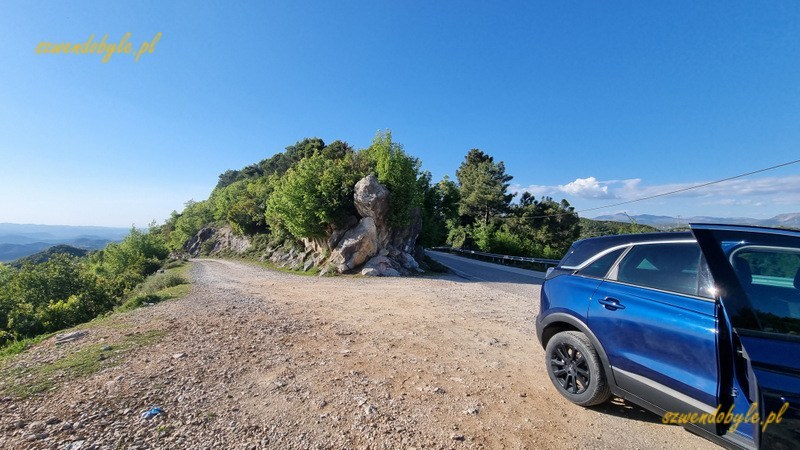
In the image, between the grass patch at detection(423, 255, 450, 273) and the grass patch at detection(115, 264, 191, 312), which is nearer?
the grass patch at detection(115, 264, 191, 312)

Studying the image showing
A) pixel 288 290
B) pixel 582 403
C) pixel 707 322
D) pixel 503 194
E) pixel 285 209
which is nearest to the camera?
pixel 707 322

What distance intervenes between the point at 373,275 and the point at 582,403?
1438 centimetres

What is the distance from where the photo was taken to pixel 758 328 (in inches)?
91.0

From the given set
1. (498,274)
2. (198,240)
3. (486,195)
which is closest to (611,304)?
(498,274)

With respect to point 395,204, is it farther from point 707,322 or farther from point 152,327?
point 707,322

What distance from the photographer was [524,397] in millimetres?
4008

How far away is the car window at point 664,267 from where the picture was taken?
290cm

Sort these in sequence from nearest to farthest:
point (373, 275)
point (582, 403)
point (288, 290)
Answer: point (582, 403)
point (288, 290)
point (373, 275)

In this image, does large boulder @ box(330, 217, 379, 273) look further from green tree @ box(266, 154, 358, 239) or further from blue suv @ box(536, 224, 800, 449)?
blue suv @ box(536, 224, 800, 449)

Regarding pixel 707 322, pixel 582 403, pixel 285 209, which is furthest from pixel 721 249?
pixel 285 209

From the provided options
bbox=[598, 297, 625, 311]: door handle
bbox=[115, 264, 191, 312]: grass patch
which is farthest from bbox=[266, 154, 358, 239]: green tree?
bbox=[598, 297, 625, 311]: door handle

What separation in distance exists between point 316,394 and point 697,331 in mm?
4020

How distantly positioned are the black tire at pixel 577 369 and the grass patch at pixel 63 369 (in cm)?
656

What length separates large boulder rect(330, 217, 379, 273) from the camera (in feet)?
60.8
